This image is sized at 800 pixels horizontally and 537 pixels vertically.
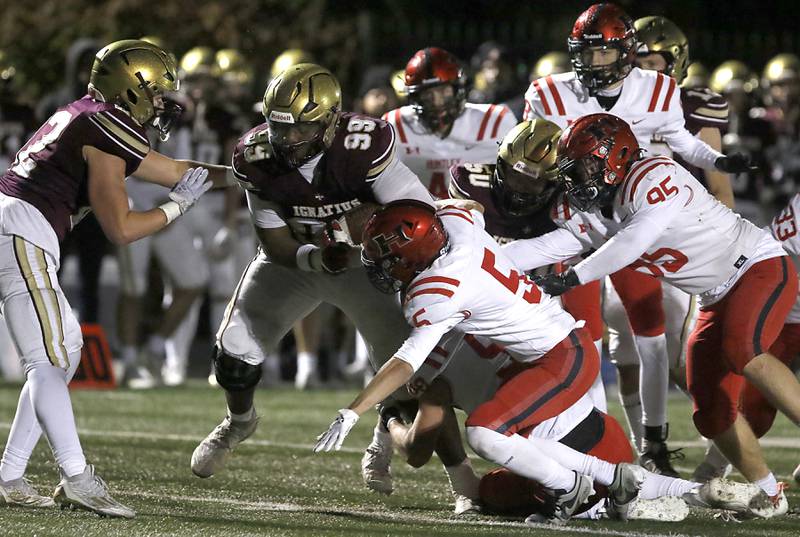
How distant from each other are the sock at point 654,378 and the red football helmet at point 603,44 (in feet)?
3.32

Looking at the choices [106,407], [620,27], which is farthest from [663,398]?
[106,407]

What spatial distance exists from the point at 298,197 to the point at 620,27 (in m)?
1.51

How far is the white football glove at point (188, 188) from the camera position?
5359 mm

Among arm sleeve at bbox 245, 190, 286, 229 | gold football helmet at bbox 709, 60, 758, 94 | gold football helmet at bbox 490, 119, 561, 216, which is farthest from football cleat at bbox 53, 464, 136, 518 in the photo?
gold football helmet at bbox 709, 60, 758, 94

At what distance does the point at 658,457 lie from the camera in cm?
643

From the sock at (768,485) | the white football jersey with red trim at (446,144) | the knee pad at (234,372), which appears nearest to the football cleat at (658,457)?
the sock at (768,485)

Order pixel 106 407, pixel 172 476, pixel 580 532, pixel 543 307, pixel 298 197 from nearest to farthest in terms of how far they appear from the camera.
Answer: pixel 580 532, pixel 543 307, pixel 298 197, pixel 172 476, pixel 106 407

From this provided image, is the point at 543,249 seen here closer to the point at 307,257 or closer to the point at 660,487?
the point at 307,257

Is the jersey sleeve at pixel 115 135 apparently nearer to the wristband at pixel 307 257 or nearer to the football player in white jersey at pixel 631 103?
the wristband at pixel 307 257

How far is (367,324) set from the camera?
5.94 metres

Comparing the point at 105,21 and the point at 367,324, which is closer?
the point at 367,324

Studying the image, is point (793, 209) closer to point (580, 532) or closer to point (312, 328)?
point (580, 532)

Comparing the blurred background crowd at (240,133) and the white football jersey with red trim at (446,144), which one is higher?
the white football jersey with red trim at (446,144)

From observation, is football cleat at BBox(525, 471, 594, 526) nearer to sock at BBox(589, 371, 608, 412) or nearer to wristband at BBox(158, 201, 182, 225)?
sock at BBox(589, 371, 608, 412)
